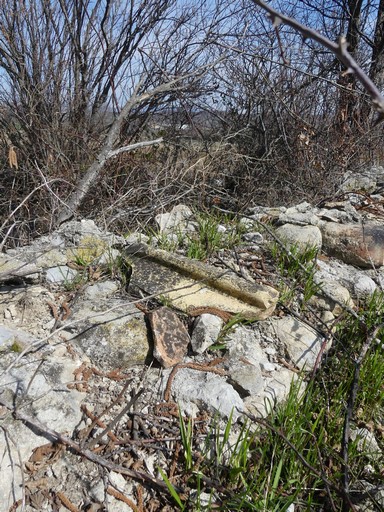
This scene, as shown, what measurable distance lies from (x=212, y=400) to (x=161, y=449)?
31 centimetres

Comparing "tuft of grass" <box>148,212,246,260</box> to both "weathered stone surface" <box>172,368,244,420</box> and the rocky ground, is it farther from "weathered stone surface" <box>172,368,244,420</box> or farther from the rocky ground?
"weathered stone surface" <box>172,368,244,420</box>

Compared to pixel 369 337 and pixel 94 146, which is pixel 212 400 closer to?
pixel 369 337

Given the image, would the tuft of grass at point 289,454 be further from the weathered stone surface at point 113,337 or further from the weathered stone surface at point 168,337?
the weathered stone surface at point 113,337

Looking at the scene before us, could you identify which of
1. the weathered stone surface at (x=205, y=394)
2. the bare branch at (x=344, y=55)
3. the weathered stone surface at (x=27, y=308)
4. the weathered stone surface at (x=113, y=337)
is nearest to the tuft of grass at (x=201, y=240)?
the weathered stone surface at (x=113, y=337)

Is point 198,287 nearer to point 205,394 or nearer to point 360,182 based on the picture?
point 205,394

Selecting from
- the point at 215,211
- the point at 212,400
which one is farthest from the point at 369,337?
the point at 215,211

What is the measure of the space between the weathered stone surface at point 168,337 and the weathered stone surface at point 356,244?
174 centimetres

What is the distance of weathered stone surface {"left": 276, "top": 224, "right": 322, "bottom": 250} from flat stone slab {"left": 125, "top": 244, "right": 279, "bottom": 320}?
87cm

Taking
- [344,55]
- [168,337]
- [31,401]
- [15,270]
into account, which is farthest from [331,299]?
[344,55]

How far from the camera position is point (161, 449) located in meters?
1.60

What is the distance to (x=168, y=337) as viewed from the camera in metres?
2.01

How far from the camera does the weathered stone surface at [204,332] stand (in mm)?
2021

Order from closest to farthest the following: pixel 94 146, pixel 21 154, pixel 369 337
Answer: pixel 369 337 → pixel 21 154 → pixel 94 146

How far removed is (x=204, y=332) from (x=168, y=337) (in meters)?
0.19
